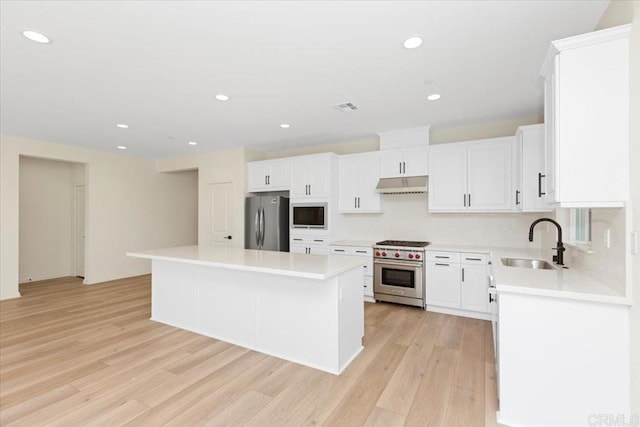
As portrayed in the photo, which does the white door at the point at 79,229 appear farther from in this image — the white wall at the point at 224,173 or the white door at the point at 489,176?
the white door at the point at 489,176

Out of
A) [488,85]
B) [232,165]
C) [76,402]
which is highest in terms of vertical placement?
[488,85]

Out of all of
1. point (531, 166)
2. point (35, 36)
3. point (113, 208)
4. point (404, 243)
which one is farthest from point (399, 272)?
point (113, 208)

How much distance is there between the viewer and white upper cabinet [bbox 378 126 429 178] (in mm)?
4328

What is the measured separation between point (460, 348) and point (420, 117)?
2.81 metres

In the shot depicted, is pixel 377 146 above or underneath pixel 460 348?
above

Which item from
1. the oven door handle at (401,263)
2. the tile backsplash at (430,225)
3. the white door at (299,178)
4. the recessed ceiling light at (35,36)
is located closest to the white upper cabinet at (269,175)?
the white door at (299,178)

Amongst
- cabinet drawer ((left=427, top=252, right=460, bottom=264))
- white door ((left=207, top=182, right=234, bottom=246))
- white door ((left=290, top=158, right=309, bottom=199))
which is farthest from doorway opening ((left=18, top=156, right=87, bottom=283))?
cabinet drawer ((left=427, top=252, right=460, bottom=264))

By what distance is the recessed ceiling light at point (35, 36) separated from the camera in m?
2.06

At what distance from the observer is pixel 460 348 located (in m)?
2.95

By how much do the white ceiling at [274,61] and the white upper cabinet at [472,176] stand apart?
423 mm

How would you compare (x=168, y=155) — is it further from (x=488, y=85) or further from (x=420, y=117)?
(x=488, y=85)

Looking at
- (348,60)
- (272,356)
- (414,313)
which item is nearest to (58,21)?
(348,60)

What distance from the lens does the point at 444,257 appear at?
393 centimetres

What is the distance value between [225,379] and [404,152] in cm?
367
